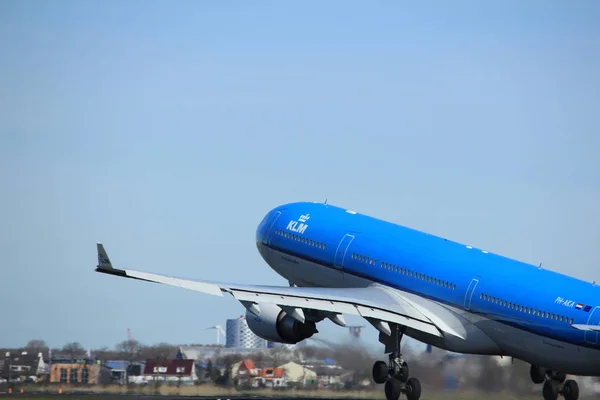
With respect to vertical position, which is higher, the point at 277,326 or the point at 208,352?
the point at 277,326

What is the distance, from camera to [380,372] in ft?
211

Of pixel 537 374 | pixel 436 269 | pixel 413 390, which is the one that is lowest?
pixel 413 390

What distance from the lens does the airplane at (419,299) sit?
59.9 m

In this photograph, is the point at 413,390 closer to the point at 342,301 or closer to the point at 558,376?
the point at 342,301

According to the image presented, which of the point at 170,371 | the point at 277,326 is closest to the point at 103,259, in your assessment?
the point at 277,326

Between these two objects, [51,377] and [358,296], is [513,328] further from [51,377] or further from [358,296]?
[51,377]

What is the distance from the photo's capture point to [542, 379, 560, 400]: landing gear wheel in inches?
2596

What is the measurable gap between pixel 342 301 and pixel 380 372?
12.4 ft

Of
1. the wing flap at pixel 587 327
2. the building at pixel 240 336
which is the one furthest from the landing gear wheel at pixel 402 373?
the building at pixel 240 336

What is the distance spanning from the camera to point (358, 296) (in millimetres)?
65375

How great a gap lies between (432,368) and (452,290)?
18.0 feet

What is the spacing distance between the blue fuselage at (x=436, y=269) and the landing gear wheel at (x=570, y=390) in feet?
19.7

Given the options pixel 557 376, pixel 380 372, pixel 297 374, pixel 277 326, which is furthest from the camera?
pixel 297 374

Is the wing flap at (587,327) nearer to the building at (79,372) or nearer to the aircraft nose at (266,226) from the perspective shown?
the aircraft nose at (266,226)
